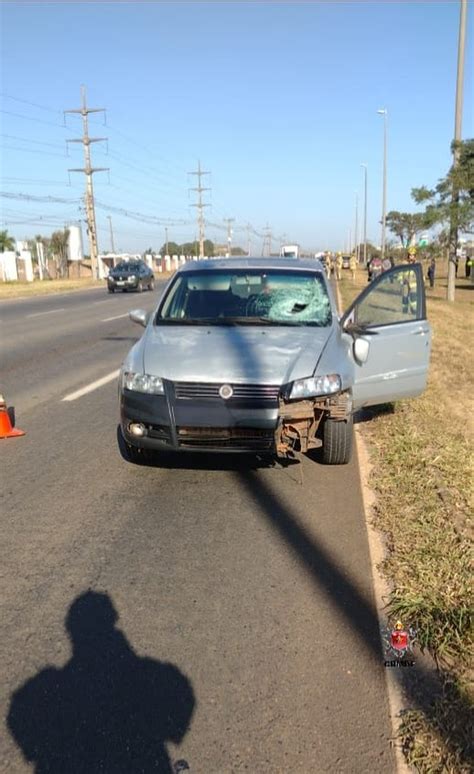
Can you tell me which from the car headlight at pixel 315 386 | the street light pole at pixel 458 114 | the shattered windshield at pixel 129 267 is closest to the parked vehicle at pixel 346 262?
the shattered windshield at pixel 129 267

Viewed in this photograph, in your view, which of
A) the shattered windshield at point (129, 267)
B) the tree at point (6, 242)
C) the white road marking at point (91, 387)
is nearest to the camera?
the white road marking at point (91, 387)

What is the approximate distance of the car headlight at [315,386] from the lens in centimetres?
456

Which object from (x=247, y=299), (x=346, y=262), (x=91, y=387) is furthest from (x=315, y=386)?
(x=346, y=262)

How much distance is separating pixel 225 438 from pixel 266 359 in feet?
2.19

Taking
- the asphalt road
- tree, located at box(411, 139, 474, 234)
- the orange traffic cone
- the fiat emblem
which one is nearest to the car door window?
the asphalt road

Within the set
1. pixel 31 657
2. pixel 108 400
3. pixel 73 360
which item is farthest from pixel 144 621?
pixel 73 360

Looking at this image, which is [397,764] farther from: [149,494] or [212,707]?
[149,494]

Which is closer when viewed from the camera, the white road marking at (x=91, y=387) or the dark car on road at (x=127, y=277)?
the white road marking at (x=91, y=387)

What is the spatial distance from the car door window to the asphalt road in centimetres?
159

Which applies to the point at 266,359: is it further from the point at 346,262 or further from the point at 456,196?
the point at 346,262

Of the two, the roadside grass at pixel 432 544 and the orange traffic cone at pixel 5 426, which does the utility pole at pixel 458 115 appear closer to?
the roadside grass at pixel 432 544

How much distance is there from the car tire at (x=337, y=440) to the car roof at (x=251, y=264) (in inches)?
80.1

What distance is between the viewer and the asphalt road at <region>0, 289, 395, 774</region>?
7.93 feet

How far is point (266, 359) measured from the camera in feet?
15.8
